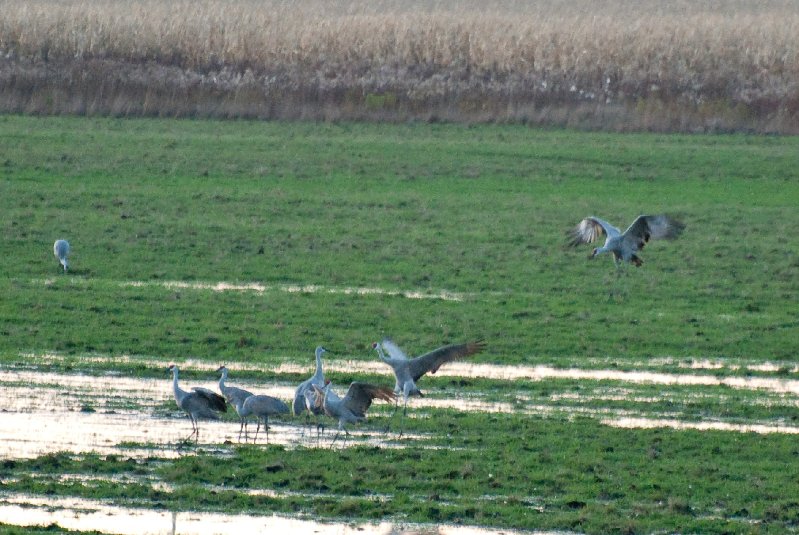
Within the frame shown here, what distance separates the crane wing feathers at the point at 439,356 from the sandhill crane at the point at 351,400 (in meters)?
0.50

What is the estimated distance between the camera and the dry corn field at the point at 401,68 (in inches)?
1287

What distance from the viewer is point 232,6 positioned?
41.7 meters

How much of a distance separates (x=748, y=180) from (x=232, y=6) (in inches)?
776

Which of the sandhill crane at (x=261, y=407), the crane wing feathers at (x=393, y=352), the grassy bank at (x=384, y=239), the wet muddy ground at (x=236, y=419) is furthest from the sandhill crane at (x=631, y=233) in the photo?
the sandhill crane at (x=261, y=407)

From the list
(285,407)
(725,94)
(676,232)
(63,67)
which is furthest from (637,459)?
(63,67)

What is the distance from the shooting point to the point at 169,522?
868 centimetres

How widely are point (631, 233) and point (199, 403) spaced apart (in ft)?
24.0

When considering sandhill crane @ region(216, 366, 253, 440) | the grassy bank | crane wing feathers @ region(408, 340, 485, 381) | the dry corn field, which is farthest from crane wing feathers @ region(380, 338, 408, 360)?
the dry corn field

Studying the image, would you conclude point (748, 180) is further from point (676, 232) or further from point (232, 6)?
point (232, 6)

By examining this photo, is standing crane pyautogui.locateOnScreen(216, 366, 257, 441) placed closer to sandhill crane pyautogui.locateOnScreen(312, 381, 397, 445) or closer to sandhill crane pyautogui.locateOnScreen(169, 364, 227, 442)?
sandhill crane pyautogui.locateOnScreen(169, 364, 227, 442)

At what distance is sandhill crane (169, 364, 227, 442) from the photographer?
426 inches

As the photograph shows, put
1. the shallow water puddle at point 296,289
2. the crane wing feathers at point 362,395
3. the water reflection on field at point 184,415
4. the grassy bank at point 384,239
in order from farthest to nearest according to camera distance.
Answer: the shallow water puddle at point 296,289
the grassy bank at point 384,239
the crane wing feathers at point 362,395
the water reflection on field at point 184,415

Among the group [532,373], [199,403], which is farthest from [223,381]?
[532,373]

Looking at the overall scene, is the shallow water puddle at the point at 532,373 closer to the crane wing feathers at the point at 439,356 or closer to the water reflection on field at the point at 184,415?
the water reflection on field at the point at 184,415
